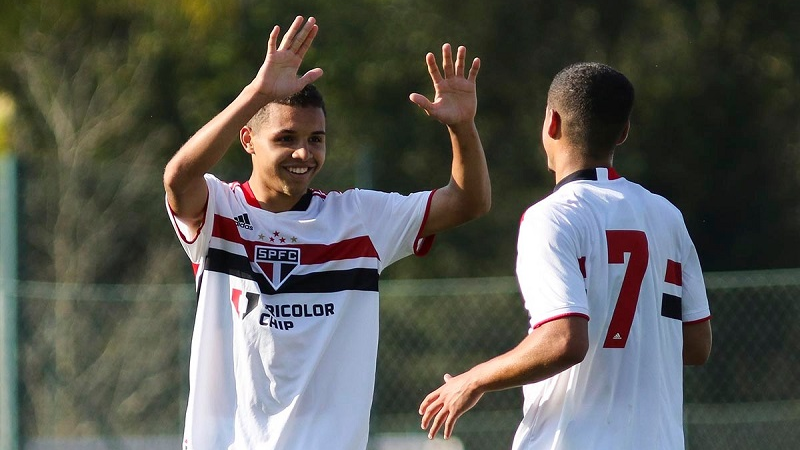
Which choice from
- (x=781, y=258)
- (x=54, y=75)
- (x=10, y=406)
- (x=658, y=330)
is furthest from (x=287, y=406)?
(x=54, y=75)

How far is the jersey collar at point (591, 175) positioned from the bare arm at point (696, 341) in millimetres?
577

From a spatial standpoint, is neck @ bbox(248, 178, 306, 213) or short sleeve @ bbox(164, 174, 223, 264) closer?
short sleeve @ bbox(164, 174, 223, 264)

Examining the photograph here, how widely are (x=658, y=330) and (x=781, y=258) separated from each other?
13.0 m

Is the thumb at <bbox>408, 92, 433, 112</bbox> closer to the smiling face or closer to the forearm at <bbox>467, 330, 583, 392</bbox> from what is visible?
the smiling face

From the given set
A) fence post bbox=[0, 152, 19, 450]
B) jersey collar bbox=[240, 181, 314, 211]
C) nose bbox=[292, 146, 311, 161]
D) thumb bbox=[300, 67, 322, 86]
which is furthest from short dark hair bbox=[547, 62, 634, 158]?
fence post bbox=[0, 152, 19, 450]

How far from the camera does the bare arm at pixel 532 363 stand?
10.5 ft

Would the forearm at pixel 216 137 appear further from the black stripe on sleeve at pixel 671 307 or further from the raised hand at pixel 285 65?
the black stripe on sleeve at pixel 671 307

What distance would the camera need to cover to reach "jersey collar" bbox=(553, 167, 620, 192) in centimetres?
349

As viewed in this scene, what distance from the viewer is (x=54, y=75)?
17.9 meters

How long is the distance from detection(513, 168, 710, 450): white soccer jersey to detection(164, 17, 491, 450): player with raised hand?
77 centimetres

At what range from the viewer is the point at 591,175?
11.5 ft

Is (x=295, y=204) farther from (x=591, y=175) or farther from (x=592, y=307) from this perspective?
(x=592, y=307)

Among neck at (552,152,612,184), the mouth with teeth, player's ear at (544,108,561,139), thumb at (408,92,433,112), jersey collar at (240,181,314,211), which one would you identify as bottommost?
jersey collar at (240,181,314,211)

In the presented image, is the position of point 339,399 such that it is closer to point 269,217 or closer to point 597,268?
point 269,217
